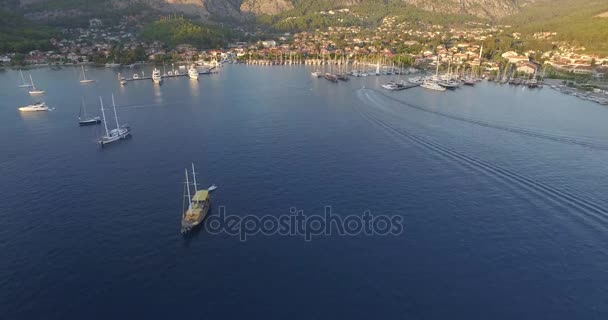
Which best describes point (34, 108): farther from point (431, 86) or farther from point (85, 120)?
point (431, 86)

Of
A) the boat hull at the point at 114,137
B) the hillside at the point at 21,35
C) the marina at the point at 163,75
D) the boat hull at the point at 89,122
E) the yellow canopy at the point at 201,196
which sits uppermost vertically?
the hillside at the point at 21,35

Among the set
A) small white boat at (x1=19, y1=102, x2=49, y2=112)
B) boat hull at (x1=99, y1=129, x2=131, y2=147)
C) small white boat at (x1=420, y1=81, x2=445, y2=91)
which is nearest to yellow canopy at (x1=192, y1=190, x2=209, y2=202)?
boat hull at (x1=99, y1=129, x2=131, y2=147)

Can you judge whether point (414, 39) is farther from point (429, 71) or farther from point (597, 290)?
point (597, 290)

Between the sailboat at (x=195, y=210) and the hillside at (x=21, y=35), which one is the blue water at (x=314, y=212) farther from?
the hillside at (x=21, y=35)

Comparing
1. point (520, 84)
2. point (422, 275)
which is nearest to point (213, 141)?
point (422, 275)

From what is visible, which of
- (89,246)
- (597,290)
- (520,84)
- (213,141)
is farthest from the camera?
(520,84)

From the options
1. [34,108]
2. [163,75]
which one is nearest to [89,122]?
[34,108]

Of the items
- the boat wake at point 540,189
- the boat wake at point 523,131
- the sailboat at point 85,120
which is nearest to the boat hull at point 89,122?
the sailboat at point 85,120
